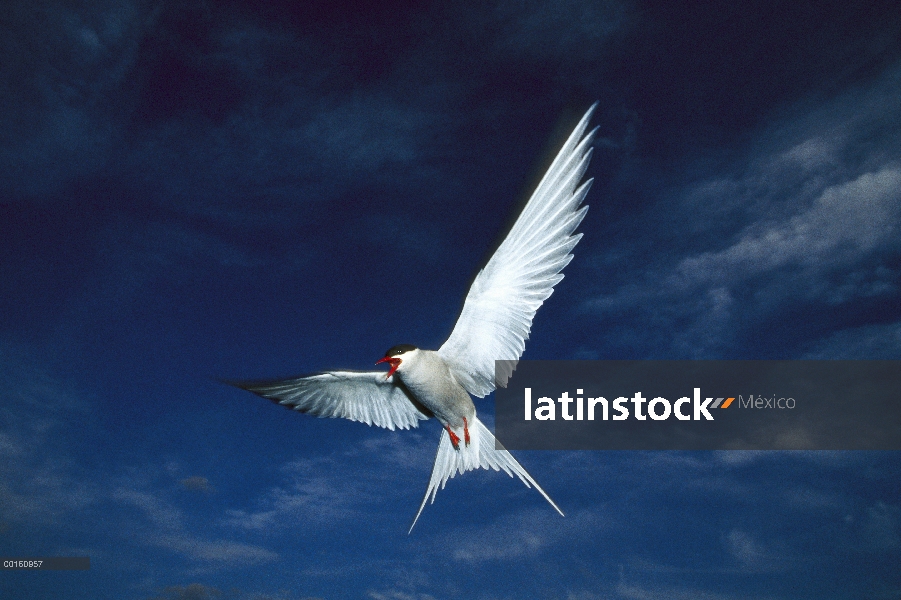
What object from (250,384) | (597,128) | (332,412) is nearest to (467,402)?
(332,412)

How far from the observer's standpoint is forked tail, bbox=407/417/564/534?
673cm

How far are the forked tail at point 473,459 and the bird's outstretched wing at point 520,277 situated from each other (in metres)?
0.57

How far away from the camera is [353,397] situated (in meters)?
7.29

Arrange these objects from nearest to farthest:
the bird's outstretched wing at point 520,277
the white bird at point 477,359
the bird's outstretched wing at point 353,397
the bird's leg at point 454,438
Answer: the bird's outstretched wing at point 520,277 < the white bird at point 477,359 < the bird's outstretched wing at point 353,397 < the bird's leg at point 454,438

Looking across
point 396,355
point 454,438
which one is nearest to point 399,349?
point 396,355

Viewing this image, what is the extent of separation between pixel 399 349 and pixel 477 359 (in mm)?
852

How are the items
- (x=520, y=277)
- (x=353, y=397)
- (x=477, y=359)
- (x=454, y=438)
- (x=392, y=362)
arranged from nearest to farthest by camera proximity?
1. (x=520, y=277)
2. (x=392, y=362)
3. (x=477, y=359)
4. (x=454, y=438)
5. (x=353, y=397)

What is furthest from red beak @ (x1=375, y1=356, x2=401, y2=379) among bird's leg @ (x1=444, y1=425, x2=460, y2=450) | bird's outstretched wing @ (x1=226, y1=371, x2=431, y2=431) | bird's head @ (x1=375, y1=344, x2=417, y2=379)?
bird's leg @ (x1=444, y1=425, x2=460, y2=450)

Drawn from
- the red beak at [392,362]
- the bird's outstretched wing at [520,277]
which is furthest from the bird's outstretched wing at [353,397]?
the bird's outstretched wing at [520,277]

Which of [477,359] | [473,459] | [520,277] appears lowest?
[473,459]

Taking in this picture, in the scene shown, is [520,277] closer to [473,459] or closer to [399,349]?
[399,349]

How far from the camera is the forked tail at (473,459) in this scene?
673 cm

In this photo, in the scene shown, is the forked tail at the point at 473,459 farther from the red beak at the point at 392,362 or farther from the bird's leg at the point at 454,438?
the red beak at the point at 392,362

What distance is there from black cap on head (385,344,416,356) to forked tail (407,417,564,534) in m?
1.26
